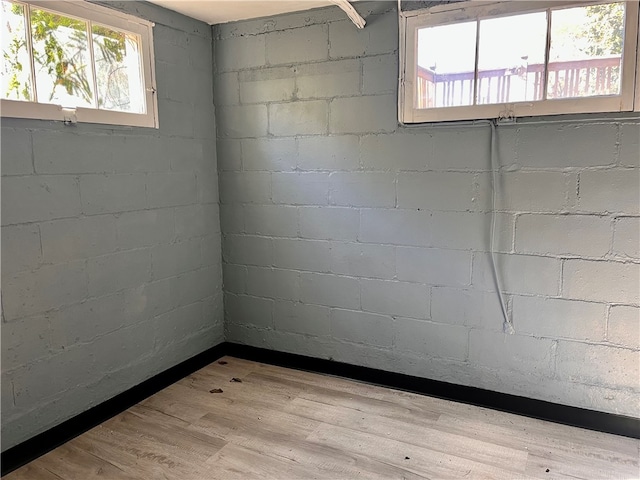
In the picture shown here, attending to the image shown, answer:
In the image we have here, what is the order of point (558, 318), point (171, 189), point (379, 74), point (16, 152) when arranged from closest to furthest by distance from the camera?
point (16, 152) → point (558, 318) → point (379, 74) → point (171, 189)

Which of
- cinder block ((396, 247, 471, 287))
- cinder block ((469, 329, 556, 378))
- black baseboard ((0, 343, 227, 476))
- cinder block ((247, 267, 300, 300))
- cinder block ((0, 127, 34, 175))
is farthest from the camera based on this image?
cinder block ((247, 267, 300, 300))

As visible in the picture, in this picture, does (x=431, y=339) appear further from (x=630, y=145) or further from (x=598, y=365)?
(x=630, y=145)

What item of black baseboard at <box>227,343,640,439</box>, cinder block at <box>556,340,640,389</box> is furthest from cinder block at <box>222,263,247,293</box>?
cinder block at <box>556,340,640,389</box>

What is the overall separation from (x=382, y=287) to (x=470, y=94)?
1187 millimetres

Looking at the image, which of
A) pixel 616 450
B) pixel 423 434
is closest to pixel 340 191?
pixel 423 434

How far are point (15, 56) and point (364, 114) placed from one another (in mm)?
A: 1744

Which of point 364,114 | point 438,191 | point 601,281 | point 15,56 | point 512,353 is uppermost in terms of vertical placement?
point 15,56

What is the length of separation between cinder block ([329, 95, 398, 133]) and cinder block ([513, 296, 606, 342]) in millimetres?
1212

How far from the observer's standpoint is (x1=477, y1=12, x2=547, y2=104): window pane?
7.66ft

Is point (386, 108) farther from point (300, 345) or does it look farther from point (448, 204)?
point (300, 345)

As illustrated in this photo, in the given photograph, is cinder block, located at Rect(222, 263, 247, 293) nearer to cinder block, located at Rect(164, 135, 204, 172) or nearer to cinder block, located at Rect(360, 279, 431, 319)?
cinder block, located at Rect(164, 135, 204, 172)

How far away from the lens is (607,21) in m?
Result: 2.20

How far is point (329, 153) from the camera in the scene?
290 cm

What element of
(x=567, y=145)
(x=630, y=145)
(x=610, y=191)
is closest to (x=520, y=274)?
(x=610, y=191)
